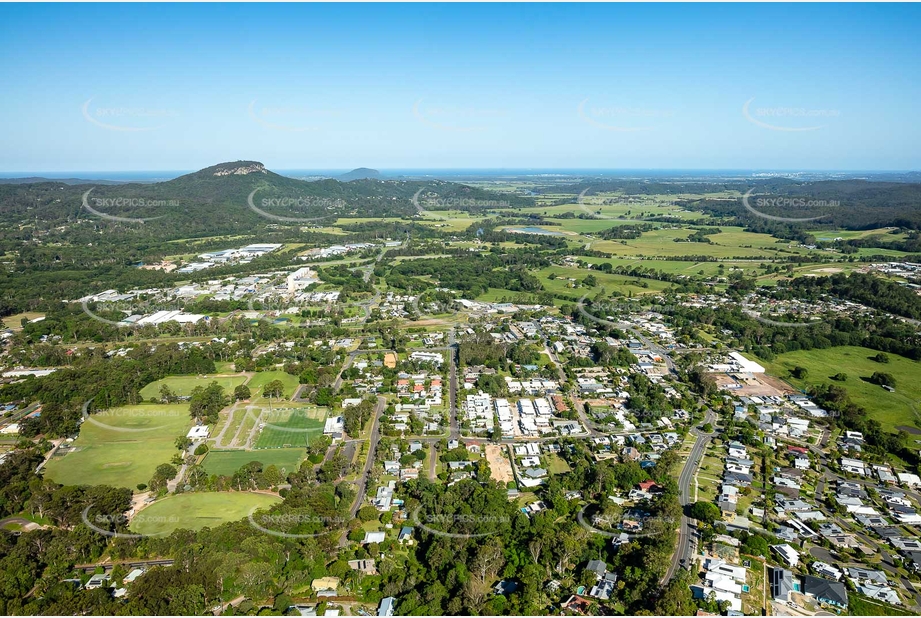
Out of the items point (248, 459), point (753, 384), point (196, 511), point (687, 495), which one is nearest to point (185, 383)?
point (248, 459)

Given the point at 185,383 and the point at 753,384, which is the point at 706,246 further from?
the point at 185,383

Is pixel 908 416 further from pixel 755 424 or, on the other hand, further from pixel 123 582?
pixel 123 582

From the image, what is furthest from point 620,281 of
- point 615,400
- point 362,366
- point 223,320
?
point 223,320

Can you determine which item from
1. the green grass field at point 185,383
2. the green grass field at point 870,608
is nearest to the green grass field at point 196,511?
the green grass field at point 185,383

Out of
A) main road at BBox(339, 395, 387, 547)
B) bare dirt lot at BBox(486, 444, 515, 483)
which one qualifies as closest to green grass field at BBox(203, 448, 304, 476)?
main road at BBox(339, 395, 387, 547)

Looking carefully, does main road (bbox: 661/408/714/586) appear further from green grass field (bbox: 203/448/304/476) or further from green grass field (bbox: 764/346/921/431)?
green grass field (bbox: 203/448/304/476)

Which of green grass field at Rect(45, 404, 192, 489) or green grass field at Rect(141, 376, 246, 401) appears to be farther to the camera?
green grass field at Rect(141, 376, 246, 401)
